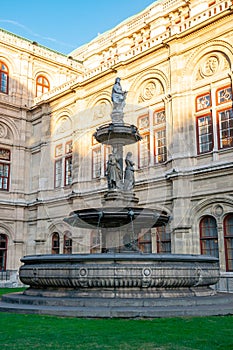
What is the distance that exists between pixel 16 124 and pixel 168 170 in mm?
14618

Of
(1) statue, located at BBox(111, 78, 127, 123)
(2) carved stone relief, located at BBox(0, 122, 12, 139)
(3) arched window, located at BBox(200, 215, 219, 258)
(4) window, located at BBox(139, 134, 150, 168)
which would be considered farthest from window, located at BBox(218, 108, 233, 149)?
(2) carved stone relief, located at BBox(0, 122, 12, 139)

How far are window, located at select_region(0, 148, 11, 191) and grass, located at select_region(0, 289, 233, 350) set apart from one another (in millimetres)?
22265

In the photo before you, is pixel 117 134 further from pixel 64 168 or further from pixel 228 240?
pixel 64 168

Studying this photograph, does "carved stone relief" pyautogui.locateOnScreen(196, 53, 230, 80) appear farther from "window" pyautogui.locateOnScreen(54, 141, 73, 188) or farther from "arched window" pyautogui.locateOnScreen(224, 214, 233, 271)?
"window" pyautogui.locateOnScreen(54, 141, 73, 188)

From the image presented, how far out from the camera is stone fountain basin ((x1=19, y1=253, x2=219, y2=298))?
26.4 feet

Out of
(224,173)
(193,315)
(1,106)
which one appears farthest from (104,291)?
(1,106)

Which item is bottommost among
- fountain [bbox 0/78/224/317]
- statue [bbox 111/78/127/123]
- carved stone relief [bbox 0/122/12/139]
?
fountain [bbox 0/78/224/317]

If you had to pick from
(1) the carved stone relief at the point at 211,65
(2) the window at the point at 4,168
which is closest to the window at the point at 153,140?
(1) the carved stone relief at the point at 211,65

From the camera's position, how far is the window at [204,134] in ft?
61.2

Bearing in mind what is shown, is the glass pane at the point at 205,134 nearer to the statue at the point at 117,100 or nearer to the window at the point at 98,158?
the window at the point at 98,158

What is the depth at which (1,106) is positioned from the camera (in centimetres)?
2859

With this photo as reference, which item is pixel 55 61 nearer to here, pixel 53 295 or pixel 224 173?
pixel 224 173

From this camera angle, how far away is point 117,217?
34.4ft

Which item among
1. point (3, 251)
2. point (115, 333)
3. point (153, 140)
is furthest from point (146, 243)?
point (115, 333)
